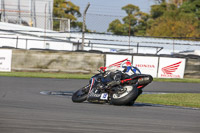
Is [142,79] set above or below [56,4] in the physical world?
below

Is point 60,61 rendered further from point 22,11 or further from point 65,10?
point 65,10

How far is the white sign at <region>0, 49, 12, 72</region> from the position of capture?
20969 millimetres

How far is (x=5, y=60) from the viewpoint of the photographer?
21062mm

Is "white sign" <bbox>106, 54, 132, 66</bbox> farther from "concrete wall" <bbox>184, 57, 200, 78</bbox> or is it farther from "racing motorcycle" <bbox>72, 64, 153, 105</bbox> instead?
"racing motorcycle" <bbox>72, 64, 153, 105</bbox>

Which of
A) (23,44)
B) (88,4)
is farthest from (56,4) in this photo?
(88,4)

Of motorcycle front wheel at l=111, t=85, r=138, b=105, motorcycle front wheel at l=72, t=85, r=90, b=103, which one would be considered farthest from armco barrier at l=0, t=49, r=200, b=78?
motorcycle front wheel at l=111, t=85, r=138, b=105

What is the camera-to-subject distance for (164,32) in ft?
180

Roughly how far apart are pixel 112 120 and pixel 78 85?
9896 millimetres

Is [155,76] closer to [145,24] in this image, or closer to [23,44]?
[23,44]

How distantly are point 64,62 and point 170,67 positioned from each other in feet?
18.8

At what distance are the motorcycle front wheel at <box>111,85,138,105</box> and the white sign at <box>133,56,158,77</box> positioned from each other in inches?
471

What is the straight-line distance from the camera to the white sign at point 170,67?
2098 cm

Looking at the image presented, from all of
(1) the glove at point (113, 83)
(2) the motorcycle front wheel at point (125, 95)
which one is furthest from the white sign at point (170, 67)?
(2) the motorcycle front wheel at point (125, 95)

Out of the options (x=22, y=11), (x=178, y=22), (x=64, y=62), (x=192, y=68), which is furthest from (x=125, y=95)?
(x=178, y=22)
